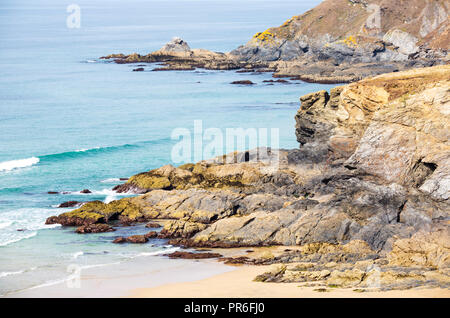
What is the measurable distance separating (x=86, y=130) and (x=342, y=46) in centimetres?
4902

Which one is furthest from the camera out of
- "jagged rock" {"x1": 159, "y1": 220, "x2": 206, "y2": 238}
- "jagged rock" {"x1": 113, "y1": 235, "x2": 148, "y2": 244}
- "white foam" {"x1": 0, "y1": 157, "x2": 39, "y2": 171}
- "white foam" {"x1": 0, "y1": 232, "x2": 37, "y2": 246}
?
"white foam" {"x1": 0, "y1": 157, "x2": 39, "y2": 171}

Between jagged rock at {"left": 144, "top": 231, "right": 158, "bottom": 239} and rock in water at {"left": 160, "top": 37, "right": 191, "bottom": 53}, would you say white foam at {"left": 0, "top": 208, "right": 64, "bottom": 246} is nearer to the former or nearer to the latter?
jagged rock at {"left": 144, "top": 231, "right": 158, "bottom": 239}

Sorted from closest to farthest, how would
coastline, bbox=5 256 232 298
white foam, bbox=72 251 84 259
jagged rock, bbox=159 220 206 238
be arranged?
coastline, bbox=5 256 232 298
white foam, bbox=72 251 84 259
jagged rock, bbox=159 220 206 238

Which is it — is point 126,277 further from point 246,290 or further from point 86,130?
point 86,130

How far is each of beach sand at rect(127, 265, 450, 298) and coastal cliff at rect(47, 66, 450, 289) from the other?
0.68 metres

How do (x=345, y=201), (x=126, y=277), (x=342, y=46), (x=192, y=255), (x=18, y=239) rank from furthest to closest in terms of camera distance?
(x=342, y=46) → (x=18, y=239) → (x=345, y=201) → (x=192, y=255) → (x=126, y=277)

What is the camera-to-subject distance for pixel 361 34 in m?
99.6

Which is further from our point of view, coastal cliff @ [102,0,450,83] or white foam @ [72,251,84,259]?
coastal cliff @ [102,0,450,83]

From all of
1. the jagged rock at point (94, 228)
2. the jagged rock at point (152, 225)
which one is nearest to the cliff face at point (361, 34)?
the jagged rock at point (152, 225)

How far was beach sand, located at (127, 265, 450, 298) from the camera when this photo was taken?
18.6 meters

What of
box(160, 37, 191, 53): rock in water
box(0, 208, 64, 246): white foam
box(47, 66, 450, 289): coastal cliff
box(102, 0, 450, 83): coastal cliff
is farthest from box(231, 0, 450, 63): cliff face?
box(0, 208, 64, 246): white foam

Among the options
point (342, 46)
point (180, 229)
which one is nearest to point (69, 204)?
point (180, 229)

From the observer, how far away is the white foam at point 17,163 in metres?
44.4
